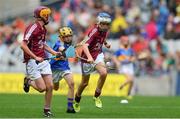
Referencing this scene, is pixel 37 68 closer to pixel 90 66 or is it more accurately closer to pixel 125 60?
pixel 90 66

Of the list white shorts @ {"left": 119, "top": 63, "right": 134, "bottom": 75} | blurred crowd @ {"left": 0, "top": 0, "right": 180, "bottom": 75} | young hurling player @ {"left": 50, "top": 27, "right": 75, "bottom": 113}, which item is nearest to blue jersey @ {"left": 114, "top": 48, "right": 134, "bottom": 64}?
white shorts @ {"left": 119, "top": 63, "right": 134, "bottom": 75}

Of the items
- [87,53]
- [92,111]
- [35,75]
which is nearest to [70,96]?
[92,111]

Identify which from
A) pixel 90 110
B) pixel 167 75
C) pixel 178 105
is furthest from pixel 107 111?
pixel 167 75

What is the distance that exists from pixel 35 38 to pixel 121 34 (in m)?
16.0

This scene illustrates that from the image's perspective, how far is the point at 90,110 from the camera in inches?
811

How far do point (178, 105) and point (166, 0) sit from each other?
1195cm

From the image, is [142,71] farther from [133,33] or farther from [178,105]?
[178,105]

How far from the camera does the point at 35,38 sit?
18.2m

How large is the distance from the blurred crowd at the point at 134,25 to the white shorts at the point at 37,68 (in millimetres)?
12605

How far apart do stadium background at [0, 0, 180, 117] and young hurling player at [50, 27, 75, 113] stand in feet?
32.8

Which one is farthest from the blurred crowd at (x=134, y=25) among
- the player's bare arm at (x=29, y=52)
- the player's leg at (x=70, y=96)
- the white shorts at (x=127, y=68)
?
the player's bare arm at (x=29, y=52)

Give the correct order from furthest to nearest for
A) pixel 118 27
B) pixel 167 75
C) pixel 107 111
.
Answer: pixel 118 27
pixel 167 75
pixel 107 111

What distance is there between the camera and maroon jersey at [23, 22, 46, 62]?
1806 centimetres

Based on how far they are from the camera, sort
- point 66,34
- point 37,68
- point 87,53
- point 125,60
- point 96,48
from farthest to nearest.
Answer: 1. point 125,60
2. point 96,48
3. point 66,34
4. point 87,53
5. point 37,68
